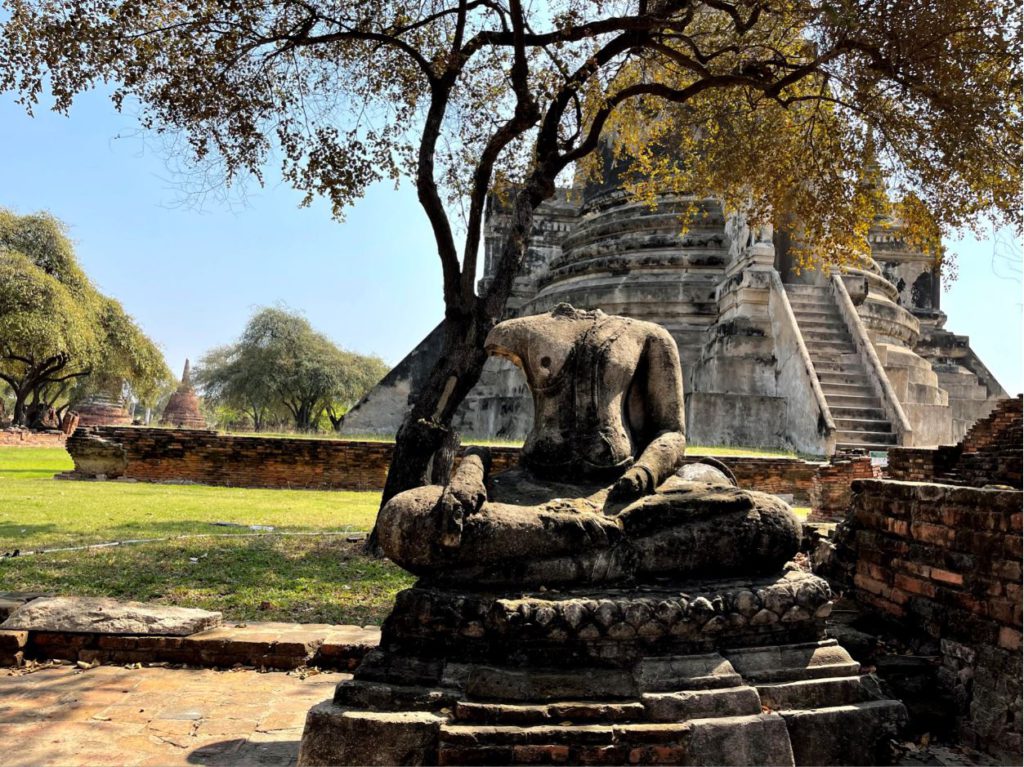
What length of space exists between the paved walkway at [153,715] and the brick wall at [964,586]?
2661 mm

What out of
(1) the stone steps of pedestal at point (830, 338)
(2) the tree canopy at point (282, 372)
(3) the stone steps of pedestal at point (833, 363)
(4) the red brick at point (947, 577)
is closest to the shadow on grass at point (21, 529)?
(4) the red brick at point (947, 577)

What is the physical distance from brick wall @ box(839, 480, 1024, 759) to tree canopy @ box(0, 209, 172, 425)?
79.3ft

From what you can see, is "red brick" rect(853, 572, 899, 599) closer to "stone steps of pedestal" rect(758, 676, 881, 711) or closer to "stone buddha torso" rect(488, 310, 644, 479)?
"stone steps of pedestal" rect(758, 676, 881, 711)

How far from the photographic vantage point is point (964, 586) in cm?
335

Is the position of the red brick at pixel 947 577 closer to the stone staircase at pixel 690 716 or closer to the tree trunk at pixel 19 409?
the stone staircase at pixel 690 716

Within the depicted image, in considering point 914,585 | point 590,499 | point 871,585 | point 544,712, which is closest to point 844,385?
point 871,585

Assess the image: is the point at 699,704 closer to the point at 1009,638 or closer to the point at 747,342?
the point at 1009,638

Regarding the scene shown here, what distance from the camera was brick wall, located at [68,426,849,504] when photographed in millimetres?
12703

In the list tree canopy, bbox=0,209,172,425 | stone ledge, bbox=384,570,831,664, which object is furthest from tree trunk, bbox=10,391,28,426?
stone ledge, bbox=384,570,831,664

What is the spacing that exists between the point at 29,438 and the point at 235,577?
23.1 meters

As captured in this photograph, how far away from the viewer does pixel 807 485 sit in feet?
36.0

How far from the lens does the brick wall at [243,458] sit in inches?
500

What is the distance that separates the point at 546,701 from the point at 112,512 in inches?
309

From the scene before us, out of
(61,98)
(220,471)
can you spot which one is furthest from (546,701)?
(220,471)
